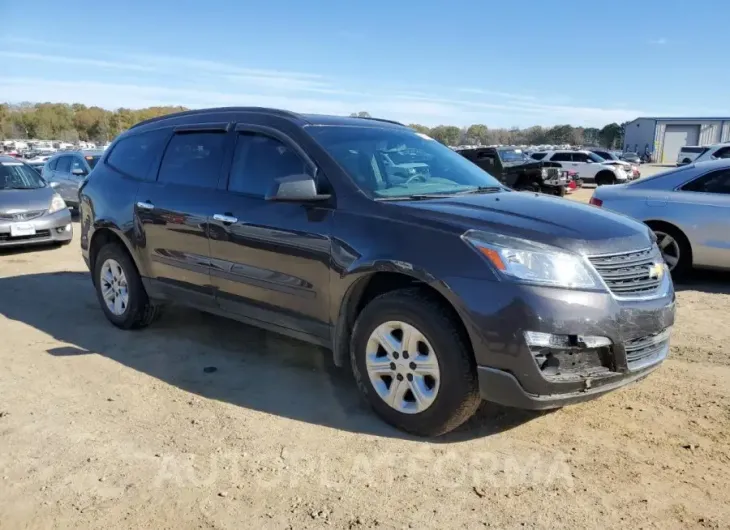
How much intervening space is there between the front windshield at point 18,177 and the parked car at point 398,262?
240 inches

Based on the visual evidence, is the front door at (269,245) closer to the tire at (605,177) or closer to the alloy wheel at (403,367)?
the alloy wheel at (403,367)

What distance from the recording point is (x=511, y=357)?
310cm

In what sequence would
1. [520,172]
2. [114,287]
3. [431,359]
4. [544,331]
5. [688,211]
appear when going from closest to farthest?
[544,331] → [431,359] → [114,287] → [688,211] → [520,172]

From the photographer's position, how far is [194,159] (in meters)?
4.87

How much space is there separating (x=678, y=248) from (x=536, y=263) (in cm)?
498

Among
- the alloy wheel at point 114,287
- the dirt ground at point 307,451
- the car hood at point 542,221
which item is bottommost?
the dirt ground at point 307,451

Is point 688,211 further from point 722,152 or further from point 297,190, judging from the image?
point 722,152

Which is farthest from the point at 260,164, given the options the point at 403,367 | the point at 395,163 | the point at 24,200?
the point at 24,200

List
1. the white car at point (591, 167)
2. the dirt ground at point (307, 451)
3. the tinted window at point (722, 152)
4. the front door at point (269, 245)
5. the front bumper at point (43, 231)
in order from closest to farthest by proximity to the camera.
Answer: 1. the dirt ground at point (307, 451)
2. the front door at point (269, 245)
3. the front bumper at point (43, 231)
4. the tinted window at point (722, 152)
5. the white car at point (591, 167)

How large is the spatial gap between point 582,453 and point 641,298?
0.91 m

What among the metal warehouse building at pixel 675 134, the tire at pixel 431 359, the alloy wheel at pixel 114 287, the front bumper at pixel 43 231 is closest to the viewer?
the tire at pixel 431 359

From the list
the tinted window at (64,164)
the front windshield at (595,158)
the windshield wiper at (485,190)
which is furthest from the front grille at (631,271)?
the front windshield at (595,158)

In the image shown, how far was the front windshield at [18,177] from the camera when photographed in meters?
10.1

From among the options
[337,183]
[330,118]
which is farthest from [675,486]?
[330,118]
